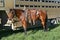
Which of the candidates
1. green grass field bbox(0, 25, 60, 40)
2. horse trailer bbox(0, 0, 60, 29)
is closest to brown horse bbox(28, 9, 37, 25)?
horse trailer bbox(0, 0, 60, 29)

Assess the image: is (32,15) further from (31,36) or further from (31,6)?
(31,6)

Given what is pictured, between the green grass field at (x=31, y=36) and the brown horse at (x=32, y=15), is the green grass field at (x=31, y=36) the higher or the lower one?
the lower one

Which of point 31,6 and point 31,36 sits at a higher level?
point 31,6

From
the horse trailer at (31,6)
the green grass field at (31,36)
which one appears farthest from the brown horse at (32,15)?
the green grass field at (31,36)

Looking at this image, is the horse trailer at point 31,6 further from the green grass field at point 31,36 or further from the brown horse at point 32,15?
the green grass field at point 31,36

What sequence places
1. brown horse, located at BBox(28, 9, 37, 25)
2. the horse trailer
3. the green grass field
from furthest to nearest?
1. the horse trailer
2. brown horse, located at BBox(28, 9, 37, 25)
3. the green grass field

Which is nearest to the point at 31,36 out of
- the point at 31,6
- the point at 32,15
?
the point at 32,15

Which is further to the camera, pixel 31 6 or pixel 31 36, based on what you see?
pixel 31 6

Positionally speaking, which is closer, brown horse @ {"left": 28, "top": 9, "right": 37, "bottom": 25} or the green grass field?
the green grass field

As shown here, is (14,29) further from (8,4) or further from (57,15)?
(57,15)

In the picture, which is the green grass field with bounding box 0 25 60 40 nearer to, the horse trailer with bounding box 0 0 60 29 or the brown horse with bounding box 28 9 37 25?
the brown horse with bounding box 28 9 37 25

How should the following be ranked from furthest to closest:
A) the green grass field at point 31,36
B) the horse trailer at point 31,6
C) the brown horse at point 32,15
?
the horse trailer at point 31,6 < the brown horse at point 32,15 < the green grass field at point 31,36

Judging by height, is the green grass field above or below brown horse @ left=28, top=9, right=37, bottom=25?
below

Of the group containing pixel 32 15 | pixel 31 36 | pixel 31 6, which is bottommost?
pixel 31 36
